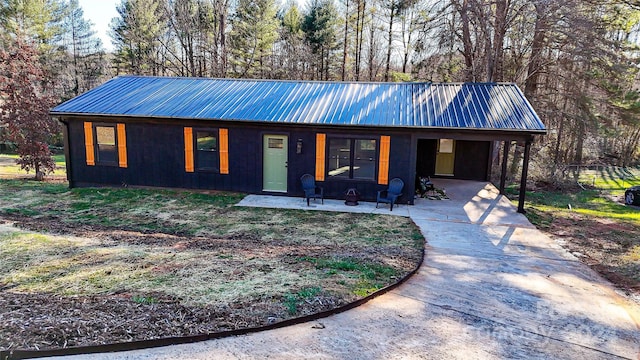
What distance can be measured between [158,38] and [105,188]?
684 inches

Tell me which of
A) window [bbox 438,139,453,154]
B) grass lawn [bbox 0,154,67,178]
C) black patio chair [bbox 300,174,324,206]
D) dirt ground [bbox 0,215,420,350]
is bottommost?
grass lawn [bbox 0,154,67,178]

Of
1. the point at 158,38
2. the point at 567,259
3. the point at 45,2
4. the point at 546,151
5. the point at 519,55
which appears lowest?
the point at 567,259

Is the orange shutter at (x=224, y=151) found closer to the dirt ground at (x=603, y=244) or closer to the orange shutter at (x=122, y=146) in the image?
the orange shutter at (x=122, y=146)

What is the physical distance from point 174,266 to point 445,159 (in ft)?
35.8

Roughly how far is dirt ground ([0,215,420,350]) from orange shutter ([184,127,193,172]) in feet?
22.5

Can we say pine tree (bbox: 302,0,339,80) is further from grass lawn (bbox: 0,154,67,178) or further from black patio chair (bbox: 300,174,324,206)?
black patio chair (bbox: 300,174,324,206)

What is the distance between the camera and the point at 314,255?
20.0 ft

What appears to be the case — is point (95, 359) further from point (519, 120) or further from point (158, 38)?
point (158, 38)

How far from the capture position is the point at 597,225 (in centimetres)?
935

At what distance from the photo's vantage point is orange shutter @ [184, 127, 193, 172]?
1085 centimetres

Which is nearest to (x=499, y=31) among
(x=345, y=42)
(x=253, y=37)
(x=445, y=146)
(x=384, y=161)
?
(x=445, y=146)

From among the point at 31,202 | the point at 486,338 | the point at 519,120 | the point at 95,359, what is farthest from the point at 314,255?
the point at 31,202

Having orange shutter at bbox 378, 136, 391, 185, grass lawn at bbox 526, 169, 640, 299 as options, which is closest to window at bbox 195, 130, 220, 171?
orange shutter at bbox 378, 136, 391, 185

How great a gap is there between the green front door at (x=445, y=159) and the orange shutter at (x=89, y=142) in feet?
35.8
